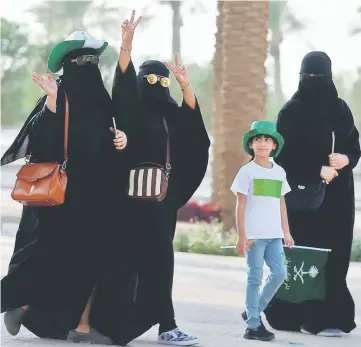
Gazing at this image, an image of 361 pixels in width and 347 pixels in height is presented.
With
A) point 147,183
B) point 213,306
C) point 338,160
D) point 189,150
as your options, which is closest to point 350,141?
point 338,160

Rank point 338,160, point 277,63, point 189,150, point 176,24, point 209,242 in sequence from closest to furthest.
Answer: point 189,150 → point 338,160 → point 209,242 → point 176,24 → point 277,63

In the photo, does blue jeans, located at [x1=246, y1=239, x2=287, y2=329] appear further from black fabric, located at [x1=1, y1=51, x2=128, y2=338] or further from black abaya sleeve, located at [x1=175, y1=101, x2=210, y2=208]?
black fabric, located at [x1=1, y1=51, x2=128, y2=338]

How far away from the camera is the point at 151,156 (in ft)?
25.5

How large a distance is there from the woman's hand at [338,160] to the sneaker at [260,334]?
122 centimetres

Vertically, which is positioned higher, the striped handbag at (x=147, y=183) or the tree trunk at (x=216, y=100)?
the tree trunk at (x=216, y=100)

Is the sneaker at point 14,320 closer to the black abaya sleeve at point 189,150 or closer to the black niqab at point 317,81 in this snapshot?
the black abaya sleeve at point 189,150

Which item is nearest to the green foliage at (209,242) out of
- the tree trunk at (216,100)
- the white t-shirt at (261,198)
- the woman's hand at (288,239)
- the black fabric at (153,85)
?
the tree trunk at (216,100)

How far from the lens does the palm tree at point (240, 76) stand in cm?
1521

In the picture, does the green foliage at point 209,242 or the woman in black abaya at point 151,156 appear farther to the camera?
the green foliage at point 209,242

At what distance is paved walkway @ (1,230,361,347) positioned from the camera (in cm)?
796

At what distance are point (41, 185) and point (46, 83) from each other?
625mm

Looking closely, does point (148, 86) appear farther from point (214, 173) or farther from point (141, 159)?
point (214, 173)

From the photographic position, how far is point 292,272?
336 inches

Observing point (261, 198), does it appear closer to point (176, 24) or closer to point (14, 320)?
point (14, 320)
